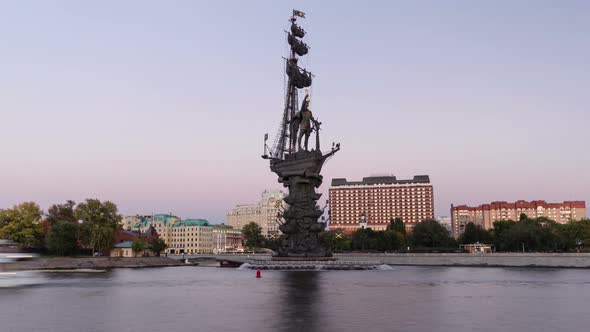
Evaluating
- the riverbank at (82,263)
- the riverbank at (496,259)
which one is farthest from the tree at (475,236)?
the riverbank at (82,263)

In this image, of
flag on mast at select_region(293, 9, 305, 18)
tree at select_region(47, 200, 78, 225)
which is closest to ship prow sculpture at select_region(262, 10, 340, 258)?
flag on mast at select_region(293, 9, 305, 18)

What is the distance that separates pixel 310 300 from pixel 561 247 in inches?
4562

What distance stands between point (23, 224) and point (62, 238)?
31.7 feet

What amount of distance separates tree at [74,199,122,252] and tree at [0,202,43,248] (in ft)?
29.0

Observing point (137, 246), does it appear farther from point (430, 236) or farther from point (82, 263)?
point (430, 236)

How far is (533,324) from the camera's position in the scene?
21.5m

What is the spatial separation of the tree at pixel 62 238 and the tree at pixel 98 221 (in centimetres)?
366

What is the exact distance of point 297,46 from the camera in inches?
3976

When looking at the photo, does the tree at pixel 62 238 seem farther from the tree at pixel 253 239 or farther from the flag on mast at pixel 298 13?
the tree at pixel 253 239

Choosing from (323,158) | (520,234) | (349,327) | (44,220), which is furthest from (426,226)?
(349,327)

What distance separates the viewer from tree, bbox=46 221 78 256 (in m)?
102

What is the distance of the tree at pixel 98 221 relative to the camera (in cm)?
10802

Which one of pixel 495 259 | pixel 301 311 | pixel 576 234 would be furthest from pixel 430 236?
pixel 301 311

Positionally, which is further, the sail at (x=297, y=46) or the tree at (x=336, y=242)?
the tree at (x=336, y=242)
